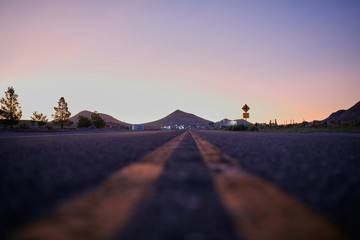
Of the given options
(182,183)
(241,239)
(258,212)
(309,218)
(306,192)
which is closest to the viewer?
(241,239)

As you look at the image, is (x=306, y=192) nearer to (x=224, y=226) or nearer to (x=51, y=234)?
(x=224, y=226)

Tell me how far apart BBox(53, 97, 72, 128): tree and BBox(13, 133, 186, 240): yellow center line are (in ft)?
308

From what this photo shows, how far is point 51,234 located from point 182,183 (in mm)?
2104

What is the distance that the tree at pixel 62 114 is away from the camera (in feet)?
299

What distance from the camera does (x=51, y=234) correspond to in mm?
2164

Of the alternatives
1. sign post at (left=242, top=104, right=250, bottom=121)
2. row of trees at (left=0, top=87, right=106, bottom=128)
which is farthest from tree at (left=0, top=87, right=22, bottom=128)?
sign post at (left=242, top=104, right=250, bottom=121)

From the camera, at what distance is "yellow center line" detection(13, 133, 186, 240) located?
218 cm

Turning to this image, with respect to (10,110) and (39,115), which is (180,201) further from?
(39,115)

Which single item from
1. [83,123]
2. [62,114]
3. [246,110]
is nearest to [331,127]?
[246,110]

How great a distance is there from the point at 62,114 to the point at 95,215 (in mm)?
95801

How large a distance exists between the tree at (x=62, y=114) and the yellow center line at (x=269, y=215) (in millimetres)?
94545

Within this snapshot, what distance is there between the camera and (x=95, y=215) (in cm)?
263

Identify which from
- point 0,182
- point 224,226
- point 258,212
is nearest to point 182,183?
point 258,212

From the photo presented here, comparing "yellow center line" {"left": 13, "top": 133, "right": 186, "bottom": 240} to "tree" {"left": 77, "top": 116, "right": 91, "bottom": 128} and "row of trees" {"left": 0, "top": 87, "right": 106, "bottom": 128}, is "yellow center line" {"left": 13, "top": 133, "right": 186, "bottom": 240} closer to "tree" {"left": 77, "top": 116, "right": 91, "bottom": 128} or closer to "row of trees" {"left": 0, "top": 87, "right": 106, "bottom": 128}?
"row of trees" {"left": 0, "top": 87, "right": 106, "bottom": 128}
